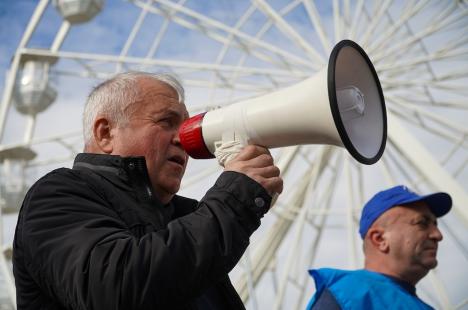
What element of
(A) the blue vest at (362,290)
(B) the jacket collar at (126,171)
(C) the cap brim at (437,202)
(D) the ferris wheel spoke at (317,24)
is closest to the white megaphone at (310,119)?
(B) the jacket collar at (126,171)

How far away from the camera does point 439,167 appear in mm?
6602

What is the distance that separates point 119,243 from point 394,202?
1.88 metres

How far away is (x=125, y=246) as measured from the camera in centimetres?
115

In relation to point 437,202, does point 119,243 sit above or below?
above

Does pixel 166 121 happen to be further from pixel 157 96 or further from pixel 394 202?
pixel 394 202

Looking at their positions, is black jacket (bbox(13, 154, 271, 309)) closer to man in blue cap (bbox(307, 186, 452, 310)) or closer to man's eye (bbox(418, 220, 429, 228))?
man in blue cap (bbox(307, 186, 452, 310))

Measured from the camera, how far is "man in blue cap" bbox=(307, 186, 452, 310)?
2.38m

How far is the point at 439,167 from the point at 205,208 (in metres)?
5.74

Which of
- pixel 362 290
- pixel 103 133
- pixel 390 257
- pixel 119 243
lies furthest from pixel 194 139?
pixel 390 257

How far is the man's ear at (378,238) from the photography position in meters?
2.72

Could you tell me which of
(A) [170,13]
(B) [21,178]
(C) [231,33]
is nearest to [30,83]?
(B) [21,178]

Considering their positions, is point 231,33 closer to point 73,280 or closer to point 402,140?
point 402,140

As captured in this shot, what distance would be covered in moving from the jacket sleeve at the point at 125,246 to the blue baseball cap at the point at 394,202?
5.47ft

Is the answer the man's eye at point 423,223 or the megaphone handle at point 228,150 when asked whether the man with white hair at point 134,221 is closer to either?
the megaphone handle at point 228,150
